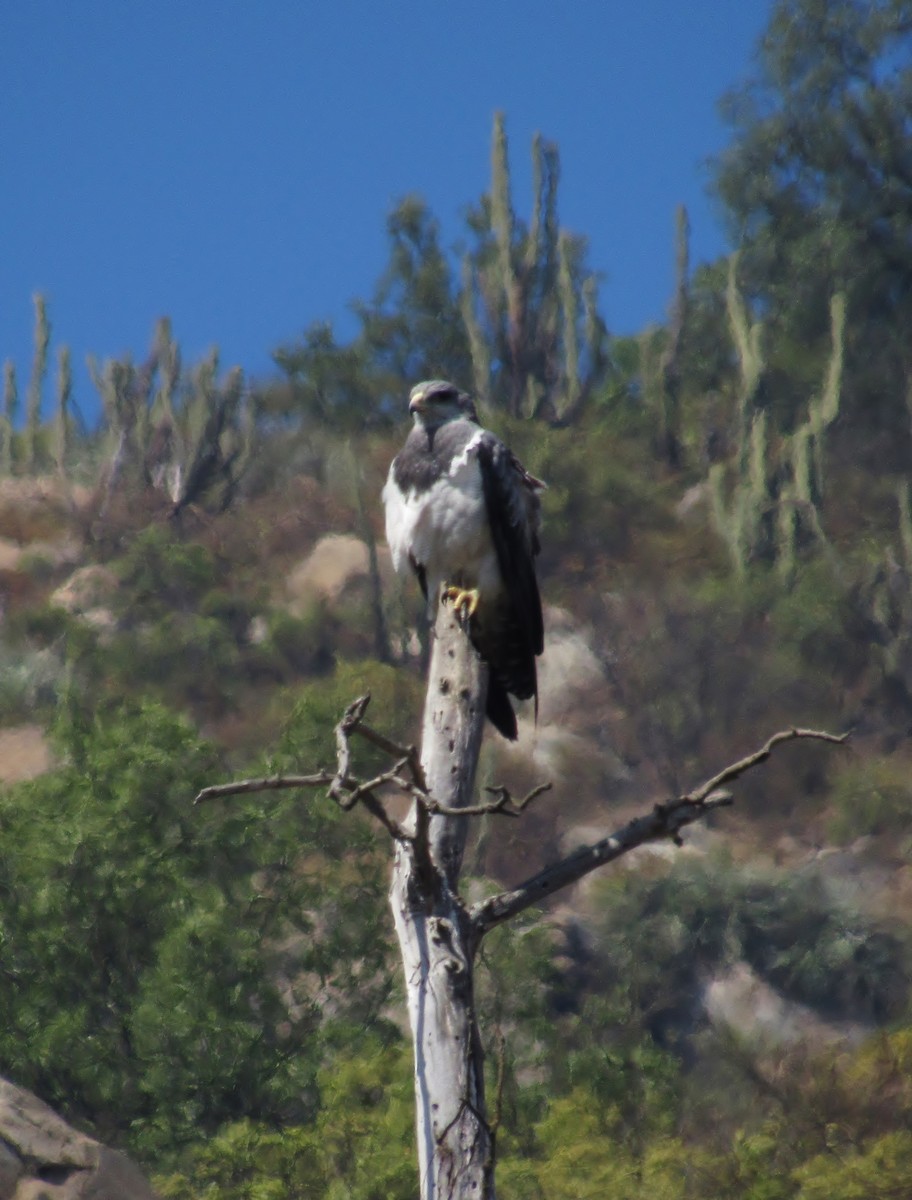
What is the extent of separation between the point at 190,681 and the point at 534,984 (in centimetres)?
1482

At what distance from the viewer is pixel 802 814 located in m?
27.5

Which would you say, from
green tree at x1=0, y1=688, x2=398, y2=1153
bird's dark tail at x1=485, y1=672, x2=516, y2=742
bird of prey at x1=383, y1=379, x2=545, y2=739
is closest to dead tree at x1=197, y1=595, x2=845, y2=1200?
bird's dark tail at x1=485, y1=672, x2=516, y2=742

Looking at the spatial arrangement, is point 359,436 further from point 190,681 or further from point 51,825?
point 51,825

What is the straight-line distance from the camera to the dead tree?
4367 millimetres

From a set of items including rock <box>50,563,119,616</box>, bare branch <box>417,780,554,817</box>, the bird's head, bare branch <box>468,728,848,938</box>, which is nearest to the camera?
bare branch <box>417,780,554,817</box>

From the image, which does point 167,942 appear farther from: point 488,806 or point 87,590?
point 87,590

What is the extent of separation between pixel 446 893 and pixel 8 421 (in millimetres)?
32773

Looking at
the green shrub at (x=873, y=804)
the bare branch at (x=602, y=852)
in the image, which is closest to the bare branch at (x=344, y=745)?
the bare branch at (x=602, y=852)

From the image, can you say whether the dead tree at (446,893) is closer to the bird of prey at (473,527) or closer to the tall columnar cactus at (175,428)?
the bird of prey at (473,527)

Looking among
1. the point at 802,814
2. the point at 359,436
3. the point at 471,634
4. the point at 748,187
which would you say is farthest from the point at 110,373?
the point at 471,634

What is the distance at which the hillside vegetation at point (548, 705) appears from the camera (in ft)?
48.8

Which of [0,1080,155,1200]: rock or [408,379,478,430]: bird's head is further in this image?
[0,1080,155,1200]: rock

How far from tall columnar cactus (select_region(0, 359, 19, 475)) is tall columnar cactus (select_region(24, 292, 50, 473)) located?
0.38m

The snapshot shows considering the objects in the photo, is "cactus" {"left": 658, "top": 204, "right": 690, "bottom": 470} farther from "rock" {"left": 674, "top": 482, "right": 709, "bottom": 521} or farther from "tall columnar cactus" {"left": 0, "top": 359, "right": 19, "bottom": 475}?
"tall columnar cactus" {"left": 0, "top": 359, "right": 19, "bottom": 475}
